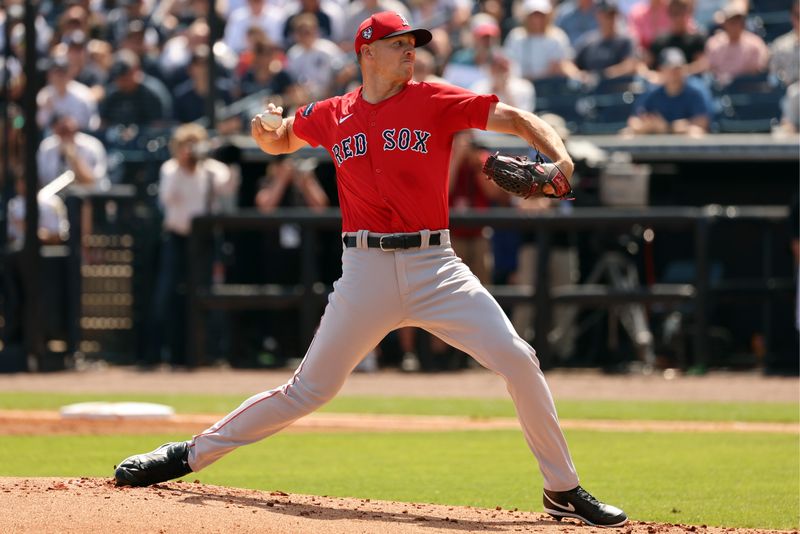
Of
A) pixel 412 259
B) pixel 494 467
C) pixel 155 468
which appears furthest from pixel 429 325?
pixel 494 467

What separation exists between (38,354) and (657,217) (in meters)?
5.95

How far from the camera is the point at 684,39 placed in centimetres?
1459

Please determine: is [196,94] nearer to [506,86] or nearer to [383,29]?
[506,86]

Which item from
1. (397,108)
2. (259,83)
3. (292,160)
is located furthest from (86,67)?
(397,108)

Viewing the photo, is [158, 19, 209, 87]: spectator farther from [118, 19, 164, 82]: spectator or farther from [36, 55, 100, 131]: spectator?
[36, 55, 100, 131]: spectator

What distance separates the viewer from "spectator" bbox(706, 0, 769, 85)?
14281 millimetres

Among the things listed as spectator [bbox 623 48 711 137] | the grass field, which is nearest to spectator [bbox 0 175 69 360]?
the grass field

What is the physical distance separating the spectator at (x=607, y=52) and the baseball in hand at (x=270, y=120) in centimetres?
931

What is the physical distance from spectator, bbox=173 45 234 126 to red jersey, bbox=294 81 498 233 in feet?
36.1

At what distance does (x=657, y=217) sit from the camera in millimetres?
12883

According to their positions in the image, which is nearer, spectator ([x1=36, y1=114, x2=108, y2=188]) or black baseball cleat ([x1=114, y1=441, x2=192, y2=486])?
black baseball cleat ([x1=114, y1=441, x2=192, y2=486])

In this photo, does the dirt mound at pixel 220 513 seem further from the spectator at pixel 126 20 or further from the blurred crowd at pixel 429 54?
the spectator at pixel 126 20

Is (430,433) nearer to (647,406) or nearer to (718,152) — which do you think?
(647,406)

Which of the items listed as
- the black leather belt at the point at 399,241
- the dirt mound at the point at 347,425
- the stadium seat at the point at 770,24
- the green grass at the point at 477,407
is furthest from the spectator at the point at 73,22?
the black leather belt at the point at 399,241
